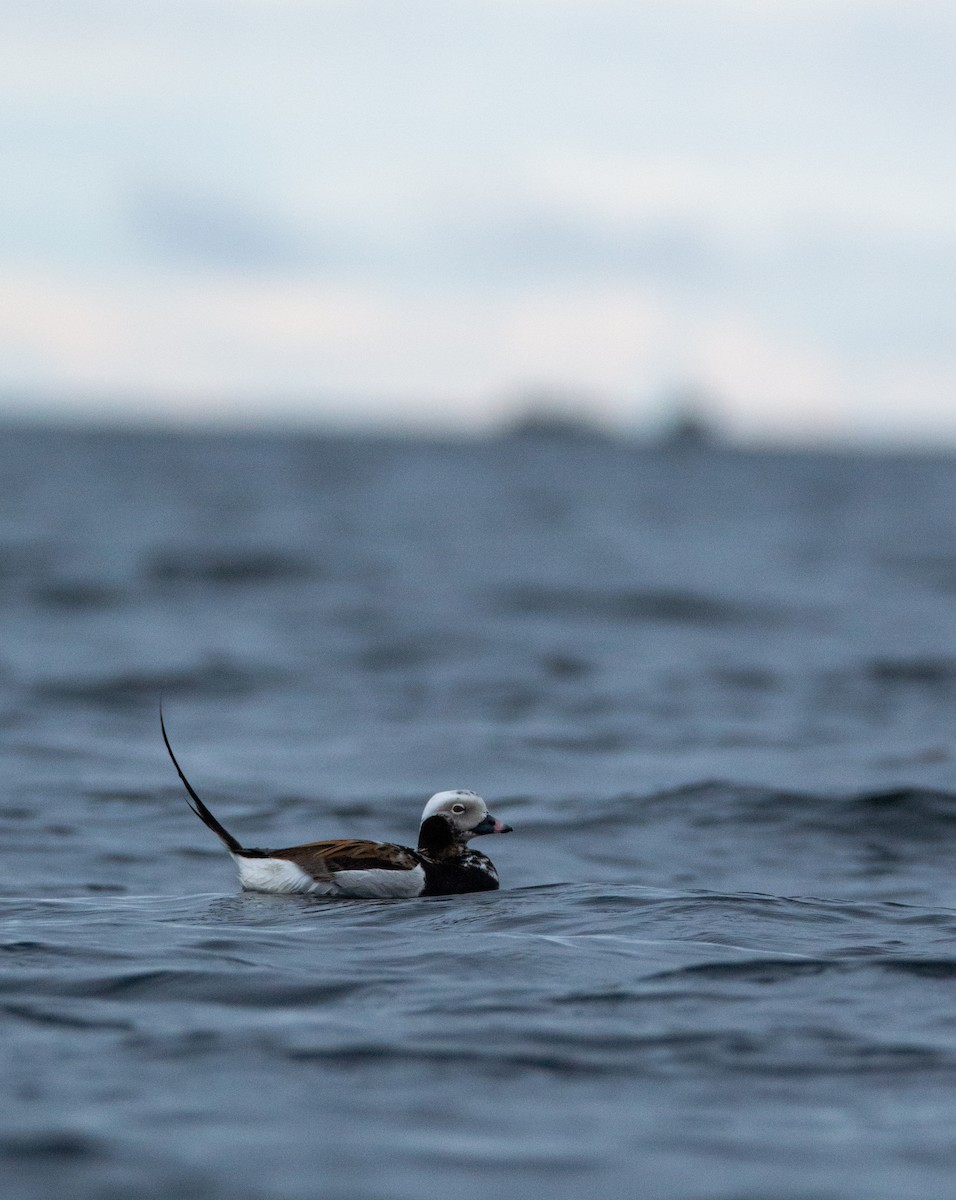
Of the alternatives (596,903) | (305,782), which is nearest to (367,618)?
(305,782)

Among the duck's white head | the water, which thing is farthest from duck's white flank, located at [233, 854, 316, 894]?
the duck's white head

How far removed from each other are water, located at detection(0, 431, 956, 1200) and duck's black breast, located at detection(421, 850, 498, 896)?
0.68 ft

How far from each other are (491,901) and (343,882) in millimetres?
751

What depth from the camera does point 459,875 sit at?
984cm

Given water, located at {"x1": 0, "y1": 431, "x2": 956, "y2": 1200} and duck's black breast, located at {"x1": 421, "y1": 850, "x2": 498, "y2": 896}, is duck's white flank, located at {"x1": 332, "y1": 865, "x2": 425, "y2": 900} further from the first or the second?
water, located at {"x1": 0, "y1": 431, "x2": 956, "y2": 1200}

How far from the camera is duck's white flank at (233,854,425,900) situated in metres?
9.46

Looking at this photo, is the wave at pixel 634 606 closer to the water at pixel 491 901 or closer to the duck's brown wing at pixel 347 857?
the water at pixel 491 901

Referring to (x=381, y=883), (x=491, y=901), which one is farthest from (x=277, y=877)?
(x=491, y=901)

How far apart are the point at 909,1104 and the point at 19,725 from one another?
12915mm

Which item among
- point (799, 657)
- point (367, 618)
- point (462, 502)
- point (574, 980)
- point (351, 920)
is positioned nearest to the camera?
point (574, 980)

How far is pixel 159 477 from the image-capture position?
89.8 meters

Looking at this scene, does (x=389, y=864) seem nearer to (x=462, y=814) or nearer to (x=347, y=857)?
(x=347, y=857)

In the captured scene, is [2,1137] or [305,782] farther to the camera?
[305,782]

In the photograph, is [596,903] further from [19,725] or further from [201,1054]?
[19,725]
